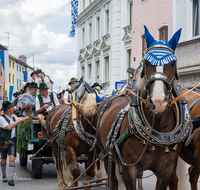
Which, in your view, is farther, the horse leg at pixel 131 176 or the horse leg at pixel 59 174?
the horse leg at pixel 59 174

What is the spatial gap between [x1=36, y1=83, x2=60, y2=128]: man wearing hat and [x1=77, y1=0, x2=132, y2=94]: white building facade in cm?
1102

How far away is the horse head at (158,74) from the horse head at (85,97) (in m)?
2.57

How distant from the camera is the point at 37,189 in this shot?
22.2 ft

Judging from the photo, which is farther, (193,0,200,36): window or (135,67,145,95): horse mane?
A: (193,0,200,36): window

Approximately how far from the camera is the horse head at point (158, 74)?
3045mm

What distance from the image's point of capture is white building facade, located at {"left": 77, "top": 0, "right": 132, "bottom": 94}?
19.4 metres

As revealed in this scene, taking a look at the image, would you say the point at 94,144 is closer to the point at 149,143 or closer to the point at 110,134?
the point at 110,134

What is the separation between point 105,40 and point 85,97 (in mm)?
15744

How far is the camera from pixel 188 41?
38.2 feet

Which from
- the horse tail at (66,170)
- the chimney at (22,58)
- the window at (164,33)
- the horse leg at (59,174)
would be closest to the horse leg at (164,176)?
the horse tail at (66,170)

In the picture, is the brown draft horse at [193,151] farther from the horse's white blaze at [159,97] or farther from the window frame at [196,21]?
the window frame at [196,21]

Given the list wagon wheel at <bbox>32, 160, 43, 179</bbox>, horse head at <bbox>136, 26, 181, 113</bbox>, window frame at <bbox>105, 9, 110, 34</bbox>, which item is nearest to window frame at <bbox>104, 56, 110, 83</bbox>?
window frame at <bbox>105, 9, 110, 34</bbox>

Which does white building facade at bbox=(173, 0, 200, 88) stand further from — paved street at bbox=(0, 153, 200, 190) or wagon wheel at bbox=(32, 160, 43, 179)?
wagon wheel at bbox=(32, 160, 43, 179)

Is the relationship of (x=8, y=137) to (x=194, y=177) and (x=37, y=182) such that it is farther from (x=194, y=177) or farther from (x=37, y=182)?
(x=194, y=177)
